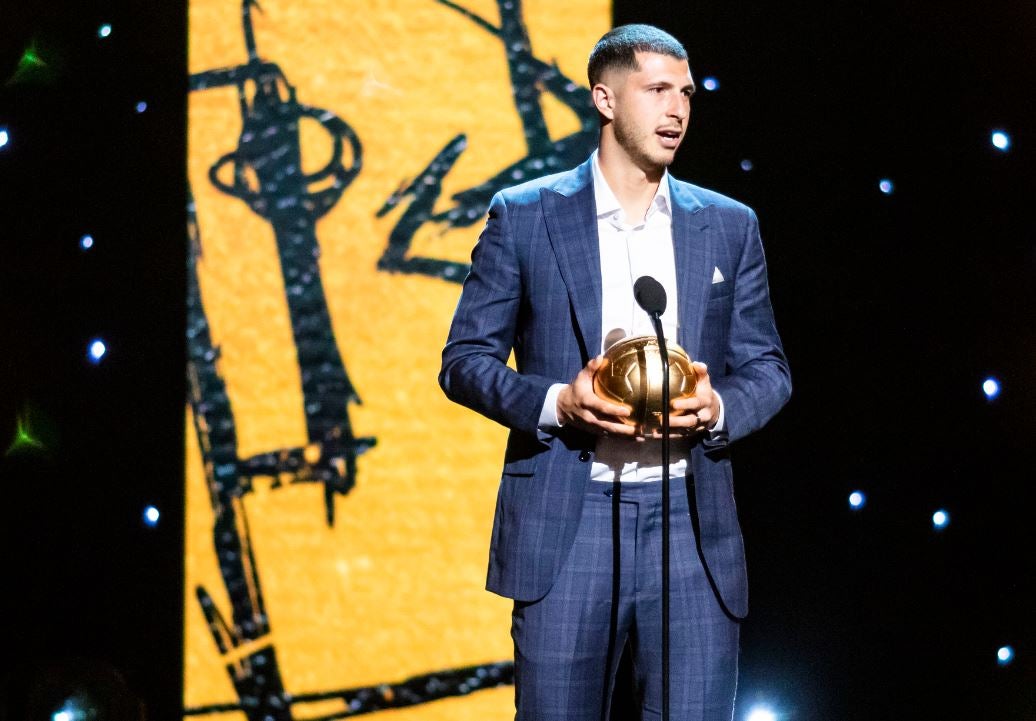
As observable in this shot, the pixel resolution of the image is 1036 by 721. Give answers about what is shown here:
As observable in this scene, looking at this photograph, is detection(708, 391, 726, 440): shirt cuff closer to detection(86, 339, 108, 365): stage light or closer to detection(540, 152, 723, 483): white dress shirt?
detection(540, 152, 723, 483): white dress shirt

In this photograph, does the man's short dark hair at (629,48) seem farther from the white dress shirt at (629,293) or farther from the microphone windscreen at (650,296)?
the microphone windscreen at (650,296)

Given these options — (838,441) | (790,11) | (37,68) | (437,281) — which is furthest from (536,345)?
(37,68)

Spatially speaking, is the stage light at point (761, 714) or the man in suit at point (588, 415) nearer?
the man in suit at point (588, 415)

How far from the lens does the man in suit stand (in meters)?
1.91

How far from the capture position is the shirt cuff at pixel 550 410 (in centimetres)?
188

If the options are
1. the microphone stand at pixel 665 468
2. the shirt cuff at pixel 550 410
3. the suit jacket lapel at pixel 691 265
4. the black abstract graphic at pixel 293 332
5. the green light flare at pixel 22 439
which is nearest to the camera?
the microphone stand at pixel 665 468

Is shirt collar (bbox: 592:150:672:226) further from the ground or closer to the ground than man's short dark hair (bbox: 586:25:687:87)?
closer to the ground

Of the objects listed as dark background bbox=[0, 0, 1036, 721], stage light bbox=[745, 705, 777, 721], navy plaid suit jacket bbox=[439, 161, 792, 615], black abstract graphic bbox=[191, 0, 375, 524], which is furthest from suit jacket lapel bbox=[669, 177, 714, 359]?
stage light bbox=[745, 705, 777, 721]

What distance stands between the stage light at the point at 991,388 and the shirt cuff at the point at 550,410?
1.50 m

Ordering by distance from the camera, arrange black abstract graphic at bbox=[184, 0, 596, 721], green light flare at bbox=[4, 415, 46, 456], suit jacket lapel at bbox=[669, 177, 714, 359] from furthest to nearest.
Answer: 1. black abstract graphic at bbox=[184, 0, 596, 721]
2. green light flare at bbox=[4, 415, 46, 456]
3. suit jacket lapel at bbox=[669, 177, 714, 359]

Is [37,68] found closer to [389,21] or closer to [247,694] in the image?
[389,21]

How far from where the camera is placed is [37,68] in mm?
2789

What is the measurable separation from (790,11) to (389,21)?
39.6 inches

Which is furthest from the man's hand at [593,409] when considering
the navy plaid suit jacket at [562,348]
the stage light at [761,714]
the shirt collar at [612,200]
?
the stage light at [761,714]
